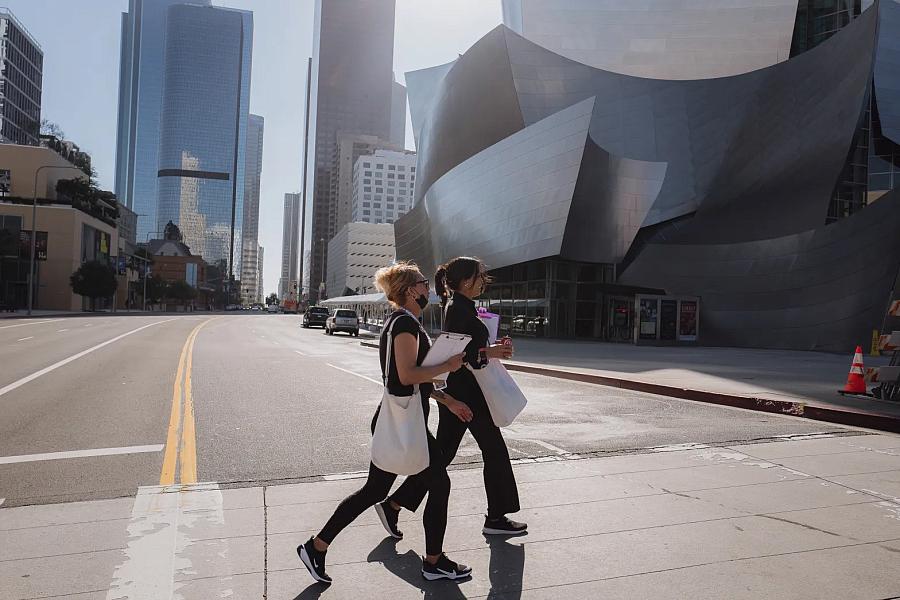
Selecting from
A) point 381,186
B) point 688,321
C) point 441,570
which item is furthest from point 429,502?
point 381,186

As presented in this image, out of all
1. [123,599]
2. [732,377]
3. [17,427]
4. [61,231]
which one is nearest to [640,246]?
[732,377]

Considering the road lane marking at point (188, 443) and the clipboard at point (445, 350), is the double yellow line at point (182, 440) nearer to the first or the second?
the road lane marking at point (188, 443)

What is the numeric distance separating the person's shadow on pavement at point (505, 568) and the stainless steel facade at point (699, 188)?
28.6 metres

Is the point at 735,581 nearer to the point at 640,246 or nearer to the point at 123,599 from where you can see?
the point at 123,599

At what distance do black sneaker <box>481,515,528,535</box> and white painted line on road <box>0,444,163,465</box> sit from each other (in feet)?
13.8

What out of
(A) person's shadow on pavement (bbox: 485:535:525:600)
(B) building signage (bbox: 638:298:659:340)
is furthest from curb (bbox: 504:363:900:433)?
(B) building signage (bbox: 638:298:659:340)

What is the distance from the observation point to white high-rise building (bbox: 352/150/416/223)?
18538 cm

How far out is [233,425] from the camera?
27.7ft

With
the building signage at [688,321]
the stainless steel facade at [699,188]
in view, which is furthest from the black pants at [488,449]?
the building signage at [688,321]

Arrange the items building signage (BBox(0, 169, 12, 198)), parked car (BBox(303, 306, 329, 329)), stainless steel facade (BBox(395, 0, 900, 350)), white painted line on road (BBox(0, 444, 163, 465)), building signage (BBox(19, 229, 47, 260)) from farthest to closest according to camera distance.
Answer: building signage (BBox(0, 169, 12, 198)) < building signage (BBox(19, 229, 47, 260)) < parked car (BBox(303, 306, 329, 329)) < stainless steel facade (BBox(395, 0, 900, 350)) < white painted line on road (BBox(0, 444, 163, 465))

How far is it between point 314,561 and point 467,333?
1.59m

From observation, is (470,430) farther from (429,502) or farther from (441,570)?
→ (441,570)

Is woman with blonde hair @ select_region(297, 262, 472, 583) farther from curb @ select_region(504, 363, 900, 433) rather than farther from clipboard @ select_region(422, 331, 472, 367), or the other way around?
curb @ select_region(504, 363, 900, 433)

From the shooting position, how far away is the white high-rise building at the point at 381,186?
18538 centimetres
